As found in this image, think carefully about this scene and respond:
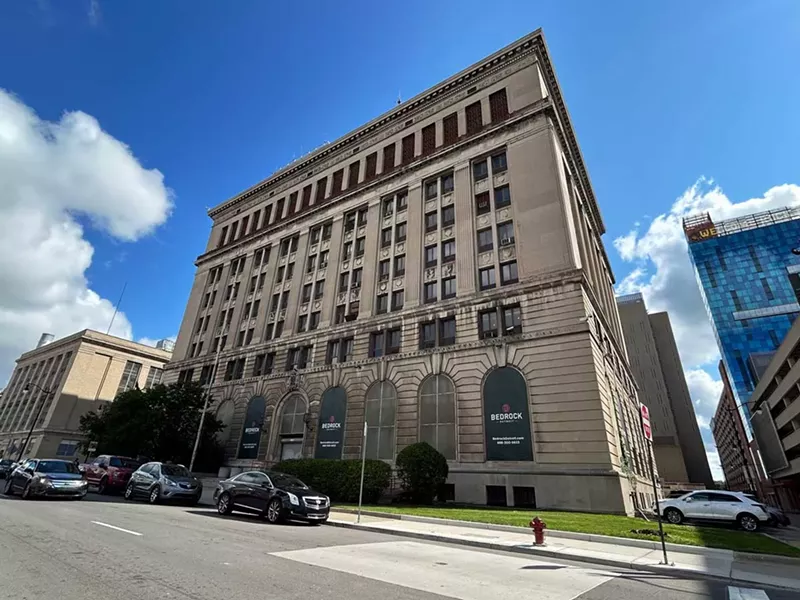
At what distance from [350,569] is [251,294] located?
39.9m

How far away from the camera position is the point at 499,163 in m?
31.7

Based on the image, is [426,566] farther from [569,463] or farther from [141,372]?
[141,372]

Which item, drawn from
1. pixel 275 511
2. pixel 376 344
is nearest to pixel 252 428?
pixel 376 344

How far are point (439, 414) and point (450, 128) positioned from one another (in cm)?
2496

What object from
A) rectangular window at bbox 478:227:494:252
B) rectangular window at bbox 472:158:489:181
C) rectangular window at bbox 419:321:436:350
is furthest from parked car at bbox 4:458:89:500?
rectangular window at bbox 472:158:489:181

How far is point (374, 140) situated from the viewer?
Answer: 41.4 m

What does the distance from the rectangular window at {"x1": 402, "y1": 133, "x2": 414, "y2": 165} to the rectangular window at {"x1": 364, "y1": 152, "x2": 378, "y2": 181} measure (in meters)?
3.29

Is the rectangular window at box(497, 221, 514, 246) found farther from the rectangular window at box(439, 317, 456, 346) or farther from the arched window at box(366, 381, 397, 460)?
the arched window at box(366, 381, 397, 460)

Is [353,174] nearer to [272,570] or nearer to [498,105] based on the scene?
[498,105]

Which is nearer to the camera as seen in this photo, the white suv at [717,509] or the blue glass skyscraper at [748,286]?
the white suv at [717,509]

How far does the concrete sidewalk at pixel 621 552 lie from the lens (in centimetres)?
775

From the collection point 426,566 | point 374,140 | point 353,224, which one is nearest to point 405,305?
point 353,224

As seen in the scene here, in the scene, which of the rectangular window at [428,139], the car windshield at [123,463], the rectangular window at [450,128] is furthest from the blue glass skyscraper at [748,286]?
the car windshield at [123,463]

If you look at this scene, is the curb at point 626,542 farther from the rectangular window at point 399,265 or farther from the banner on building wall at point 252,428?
the banner on building wall at point 252,428
